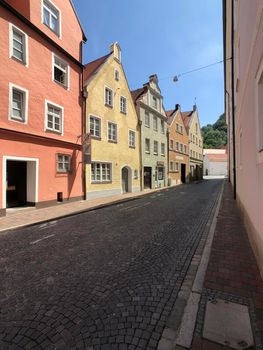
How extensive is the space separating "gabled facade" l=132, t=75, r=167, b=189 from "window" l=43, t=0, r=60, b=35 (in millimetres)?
11095

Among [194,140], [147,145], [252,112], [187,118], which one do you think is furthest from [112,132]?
[194,140]

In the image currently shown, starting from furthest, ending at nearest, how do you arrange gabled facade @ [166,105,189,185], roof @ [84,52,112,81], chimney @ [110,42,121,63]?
gabled facade @ [166,105,189,185] → chimney @ [110,42,121,63] → roof @ [84,52,112,81]

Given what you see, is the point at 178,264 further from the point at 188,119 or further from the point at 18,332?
the point at 188,119

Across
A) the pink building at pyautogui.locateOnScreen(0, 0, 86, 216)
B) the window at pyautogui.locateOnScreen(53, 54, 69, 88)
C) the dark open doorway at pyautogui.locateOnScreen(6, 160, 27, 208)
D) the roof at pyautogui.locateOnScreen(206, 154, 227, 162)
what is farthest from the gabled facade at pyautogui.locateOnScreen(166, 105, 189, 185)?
the roof at pyautogui.locateOnScreen(206, 154, 227, 162)

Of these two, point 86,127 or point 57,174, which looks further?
point 86,127

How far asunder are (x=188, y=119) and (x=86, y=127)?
105 ft

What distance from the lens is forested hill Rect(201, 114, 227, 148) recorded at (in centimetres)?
9794

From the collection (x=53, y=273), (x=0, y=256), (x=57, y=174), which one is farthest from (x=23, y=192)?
(x=53, y=273)

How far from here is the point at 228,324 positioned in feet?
8.71

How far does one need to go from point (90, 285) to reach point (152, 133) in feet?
76.3

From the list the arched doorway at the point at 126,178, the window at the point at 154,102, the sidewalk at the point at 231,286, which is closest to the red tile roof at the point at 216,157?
the window at the point at 154,102

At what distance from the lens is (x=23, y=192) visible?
12.1 meters

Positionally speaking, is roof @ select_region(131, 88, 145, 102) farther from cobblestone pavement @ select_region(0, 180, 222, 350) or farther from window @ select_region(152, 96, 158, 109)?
cobblestone pavement @ select_region(0, 180, 222, 350)

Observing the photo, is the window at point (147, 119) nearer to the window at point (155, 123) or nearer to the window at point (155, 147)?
the window at point (155, 123)
